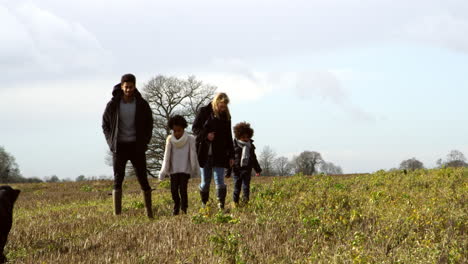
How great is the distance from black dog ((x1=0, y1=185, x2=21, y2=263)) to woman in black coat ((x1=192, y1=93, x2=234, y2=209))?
321cm

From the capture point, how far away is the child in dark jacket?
8.70 metres

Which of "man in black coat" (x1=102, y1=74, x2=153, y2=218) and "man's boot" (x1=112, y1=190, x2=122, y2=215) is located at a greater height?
"man in black coat" (x1=102, y1=74, x2=153, y2=218)

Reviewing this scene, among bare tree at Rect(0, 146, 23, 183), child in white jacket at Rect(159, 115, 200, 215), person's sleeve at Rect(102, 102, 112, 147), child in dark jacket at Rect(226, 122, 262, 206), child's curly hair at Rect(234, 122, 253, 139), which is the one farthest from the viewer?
bare tree at Rect(0, 146, 23, 183)

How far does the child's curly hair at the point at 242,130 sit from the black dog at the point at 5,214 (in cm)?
438

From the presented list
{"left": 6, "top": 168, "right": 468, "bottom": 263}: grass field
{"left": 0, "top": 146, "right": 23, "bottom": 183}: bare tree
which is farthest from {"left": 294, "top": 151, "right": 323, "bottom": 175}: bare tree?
{"left": 6, "top": 168, "right": 468, "bottom": 263}: grass field

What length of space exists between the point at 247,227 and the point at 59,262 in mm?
2261

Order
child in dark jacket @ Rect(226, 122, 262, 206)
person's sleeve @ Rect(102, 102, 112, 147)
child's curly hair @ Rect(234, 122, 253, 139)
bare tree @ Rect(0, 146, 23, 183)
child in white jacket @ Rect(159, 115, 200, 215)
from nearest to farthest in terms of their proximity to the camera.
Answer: person's sleeve @ Rect(102, 102, 112, 147) → child in white jacket @ Rect(159, 115, 200, 215) → child in dark jacket @ Rect(226, 122, 262, 206) → child's curly hair @ Rect(234, 122, 253, 139) → bare tree @ Rect(0, 146, 23, 183)

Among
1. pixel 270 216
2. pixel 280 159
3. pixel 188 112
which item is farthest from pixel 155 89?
pixel 280 159

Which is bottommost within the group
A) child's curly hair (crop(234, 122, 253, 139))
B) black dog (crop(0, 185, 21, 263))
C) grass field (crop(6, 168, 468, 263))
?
grass field (crop(6, 168, 468, 263))

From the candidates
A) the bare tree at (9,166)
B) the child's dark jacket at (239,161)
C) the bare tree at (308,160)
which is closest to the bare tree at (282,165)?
the bare tree at (308,160)

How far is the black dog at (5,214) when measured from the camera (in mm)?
5171

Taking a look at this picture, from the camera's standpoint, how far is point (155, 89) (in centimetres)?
3806

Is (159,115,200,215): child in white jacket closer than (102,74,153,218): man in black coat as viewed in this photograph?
No

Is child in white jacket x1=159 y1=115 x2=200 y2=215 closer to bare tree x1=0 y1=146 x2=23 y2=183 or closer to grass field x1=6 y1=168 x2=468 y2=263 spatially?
grass field x1=6 y1=168 x2=468 y2=263
